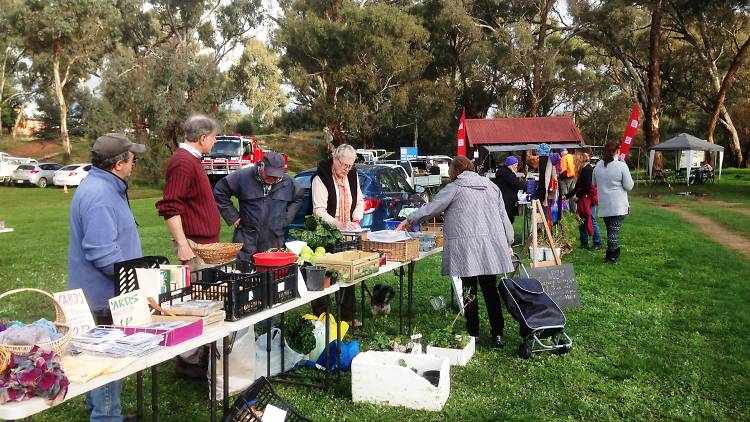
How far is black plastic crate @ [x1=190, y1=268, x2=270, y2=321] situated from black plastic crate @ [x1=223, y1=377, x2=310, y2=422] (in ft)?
1.34

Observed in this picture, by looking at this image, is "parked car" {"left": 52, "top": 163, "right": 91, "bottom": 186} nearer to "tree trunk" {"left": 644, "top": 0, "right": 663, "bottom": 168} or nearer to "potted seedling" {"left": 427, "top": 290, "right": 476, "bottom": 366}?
"tree trunk" {"left": 644, "top": 0, "right": 663, "bottom": 168}

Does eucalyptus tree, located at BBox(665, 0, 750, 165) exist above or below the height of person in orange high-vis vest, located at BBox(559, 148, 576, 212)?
above

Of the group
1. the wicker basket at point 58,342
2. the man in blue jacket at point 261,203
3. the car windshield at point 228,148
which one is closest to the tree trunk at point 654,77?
the car windshield at point 228,148

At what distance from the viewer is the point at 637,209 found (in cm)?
1783

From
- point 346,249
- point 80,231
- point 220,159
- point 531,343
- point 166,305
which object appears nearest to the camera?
point 166,305

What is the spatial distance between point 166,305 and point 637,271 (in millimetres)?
7471

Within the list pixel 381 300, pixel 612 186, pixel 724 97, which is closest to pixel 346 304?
pixel 381 300

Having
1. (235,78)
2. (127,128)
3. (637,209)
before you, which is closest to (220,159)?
(127,128)

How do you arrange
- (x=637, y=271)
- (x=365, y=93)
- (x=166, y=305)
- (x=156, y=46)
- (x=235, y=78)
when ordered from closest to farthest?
(x=166, y=305) → (x=637, y=271) → (x=365, y=93) → (x=156, y=46) → (x=235, y=78)

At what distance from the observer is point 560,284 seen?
6.29m

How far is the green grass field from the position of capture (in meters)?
4.03

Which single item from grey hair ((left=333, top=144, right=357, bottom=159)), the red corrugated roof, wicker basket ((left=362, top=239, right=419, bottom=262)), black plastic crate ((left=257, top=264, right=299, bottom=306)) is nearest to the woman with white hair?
grey hair ((left=333, top=144, right=357, bottom=159))

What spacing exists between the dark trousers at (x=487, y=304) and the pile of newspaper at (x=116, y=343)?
3.11 metres

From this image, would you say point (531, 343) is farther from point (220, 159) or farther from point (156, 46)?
point (156, 46)
